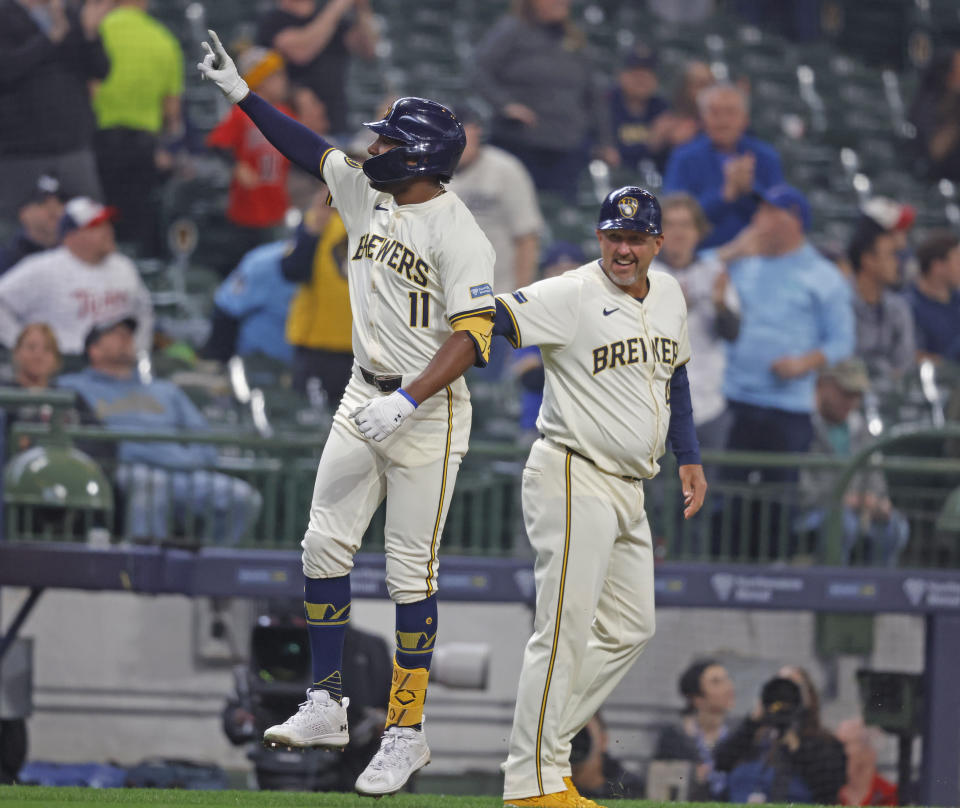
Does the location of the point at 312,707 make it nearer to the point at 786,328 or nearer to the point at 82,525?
the point at 82,525

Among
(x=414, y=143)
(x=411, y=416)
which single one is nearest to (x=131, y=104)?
(x=414, y=143)

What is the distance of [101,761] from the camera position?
6.60 metres

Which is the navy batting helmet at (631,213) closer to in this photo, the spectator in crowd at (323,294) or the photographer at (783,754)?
the photographer at (783,754)

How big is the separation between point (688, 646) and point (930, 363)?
2.57 m

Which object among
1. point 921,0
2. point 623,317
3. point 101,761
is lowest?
point 101,761

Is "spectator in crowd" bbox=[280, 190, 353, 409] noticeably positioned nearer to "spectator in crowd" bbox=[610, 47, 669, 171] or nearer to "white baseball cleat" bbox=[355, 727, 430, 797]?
"white baseball cleat" bbox=[355, 727, 430, 797]

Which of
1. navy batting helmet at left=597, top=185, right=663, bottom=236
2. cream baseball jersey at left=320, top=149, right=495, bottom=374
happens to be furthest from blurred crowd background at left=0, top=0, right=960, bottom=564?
navy batting helmet at left=597, top=185, right=663, bottom=236

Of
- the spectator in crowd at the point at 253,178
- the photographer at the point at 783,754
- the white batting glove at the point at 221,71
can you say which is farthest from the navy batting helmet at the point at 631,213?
the spectator in crowd at the point at 253,178

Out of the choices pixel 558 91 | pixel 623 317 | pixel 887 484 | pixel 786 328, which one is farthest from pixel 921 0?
pixel 623 317

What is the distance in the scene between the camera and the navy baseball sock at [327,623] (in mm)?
4316

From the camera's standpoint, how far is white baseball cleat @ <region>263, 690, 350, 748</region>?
416 cm

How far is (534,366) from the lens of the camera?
705 centimetres

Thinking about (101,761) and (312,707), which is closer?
(312,707)

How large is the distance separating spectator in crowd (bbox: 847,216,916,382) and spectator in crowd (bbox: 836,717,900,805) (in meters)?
2.60
